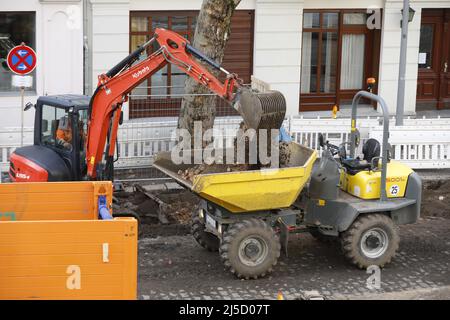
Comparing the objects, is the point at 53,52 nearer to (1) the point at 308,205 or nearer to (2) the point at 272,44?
(2) the point at 272,44

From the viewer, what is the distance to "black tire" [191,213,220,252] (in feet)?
36.7

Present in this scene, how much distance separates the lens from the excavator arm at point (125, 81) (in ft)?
35.4

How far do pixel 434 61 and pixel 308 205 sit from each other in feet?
43.9

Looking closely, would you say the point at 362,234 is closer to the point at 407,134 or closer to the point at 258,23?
the point at 407,134

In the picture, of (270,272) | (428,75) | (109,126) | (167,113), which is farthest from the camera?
(428,75)

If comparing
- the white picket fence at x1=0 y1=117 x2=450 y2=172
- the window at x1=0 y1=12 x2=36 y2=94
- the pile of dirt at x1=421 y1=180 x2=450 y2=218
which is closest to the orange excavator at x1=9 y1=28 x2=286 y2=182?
the white picket fence at x1=0 y1=117 x2=450 y2=172

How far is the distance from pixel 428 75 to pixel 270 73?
4.72 m

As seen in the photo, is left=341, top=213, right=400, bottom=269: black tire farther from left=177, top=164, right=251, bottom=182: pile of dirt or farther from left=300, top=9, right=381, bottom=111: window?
left=300, top=9, right=381, bottom=111: window

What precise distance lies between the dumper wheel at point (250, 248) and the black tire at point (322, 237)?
1.00 m

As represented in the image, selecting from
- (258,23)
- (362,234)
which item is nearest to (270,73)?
(258,23)

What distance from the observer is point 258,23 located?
20.7m

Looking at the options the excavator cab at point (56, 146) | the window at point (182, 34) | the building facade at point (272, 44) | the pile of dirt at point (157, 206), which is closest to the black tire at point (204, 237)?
the pile of dirt at point (157, 206)

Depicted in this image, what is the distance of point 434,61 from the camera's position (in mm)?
22828

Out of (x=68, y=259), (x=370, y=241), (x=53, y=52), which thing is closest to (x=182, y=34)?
(x=53, y=52)
